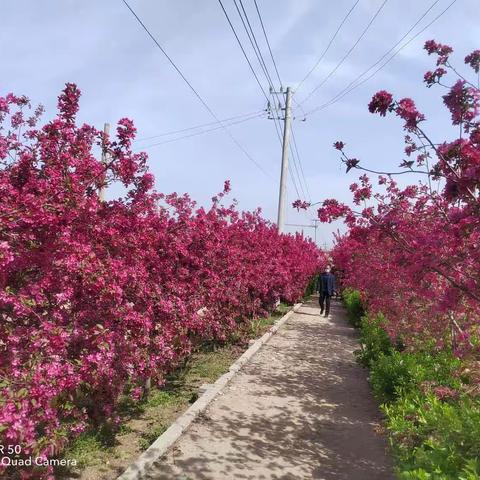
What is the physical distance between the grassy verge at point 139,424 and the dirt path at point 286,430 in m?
0.33

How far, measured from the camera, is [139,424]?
525 centimetres

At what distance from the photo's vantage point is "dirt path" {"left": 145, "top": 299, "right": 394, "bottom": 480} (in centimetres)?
436

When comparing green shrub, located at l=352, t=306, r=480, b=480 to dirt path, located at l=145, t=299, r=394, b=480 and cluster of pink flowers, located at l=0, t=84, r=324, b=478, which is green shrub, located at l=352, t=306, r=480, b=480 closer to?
dirt path, located at l=145, t=299, r=394, b=480

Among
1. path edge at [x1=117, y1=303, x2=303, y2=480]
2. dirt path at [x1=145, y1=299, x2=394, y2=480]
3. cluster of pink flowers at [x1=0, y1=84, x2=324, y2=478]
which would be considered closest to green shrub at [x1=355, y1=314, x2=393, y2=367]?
dirt path at [x1=145, y1=299, x2=394, y2=480]

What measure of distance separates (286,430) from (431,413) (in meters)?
2.02

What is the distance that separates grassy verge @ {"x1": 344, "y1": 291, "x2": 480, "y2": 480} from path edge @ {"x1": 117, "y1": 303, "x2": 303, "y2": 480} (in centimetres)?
196

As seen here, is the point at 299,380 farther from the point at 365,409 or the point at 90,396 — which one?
the point at 90,396

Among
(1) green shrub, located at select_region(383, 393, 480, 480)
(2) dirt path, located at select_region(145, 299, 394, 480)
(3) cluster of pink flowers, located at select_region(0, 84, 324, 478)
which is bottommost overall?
(2) dirt path, located at select_region(145, 299, 394, 480)

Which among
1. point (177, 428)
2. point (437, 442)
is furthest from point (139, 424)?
point (437, 442)

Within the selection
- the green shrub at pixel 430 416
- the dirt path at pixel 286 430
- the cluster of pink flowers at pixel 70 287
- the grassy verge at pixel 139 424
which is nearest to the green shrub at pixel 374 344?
the dirt path at pixel 286 430

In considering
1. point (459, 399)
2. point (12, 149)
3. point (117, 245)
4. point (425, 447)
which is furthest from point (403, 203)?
point (12, 149)

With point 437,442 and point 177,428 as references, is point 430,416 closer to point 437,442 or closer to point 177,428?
point 437,442

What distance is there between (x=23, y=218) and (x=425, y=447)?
9.66 feet

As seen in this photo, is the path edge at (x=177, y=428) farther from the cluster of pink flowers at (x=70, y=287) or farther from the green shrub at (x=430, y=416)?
the green shrub at (x=430, y=416)
